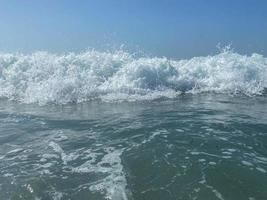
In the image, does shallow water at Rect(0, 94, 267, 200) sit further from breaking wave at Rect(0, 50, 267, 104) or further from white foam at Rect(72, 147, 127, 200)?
breaking wave at Rect(0, 50, 267, 104)

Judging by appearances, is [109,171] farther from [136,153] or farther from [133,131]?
[133,131]

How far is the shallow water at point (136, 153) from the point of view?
7047 millimetres

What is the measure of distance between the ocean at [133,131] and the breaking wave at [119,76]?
0.07m

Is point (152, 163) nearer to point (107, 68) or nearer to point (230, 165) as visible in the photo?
point (230, 165)

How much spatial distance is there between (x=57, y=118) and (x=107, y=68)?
935cm

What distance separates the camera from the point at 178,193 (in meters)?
6.86

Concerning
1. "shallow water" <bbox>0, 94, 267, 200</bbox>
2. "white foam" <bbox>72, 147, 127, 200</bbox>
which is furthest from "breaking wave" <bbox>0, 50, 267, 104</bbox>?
"white foam" <bbox>72, 147, 127, 200</bbox>

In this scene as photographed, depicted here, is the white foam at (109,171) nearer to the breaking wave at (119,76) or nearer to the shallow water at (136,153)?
the shallow water at (136,153)

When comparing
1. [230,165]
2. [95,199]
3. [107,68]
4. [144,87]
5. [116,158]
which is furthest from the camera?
[107,68]

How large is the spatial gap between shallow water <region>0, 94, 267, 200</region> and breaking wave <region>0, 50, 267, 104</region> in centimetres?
371

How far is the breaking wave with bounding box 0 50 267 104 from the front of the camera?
1845cm

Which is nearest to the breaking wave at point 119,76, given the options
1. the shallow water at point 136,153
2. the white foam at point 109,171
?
the shallow water at point 136,153

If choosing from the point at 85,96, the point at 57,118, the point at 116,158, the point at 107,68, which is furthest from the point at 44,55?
the point at 116,158

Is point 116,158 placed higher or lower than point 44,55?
lower
